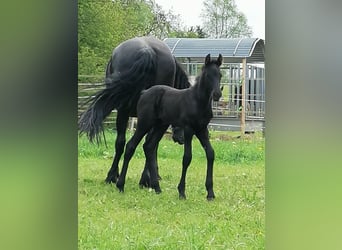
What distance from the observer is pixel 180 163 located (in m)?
1.20

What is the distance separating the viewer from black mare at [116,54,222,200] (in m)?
1.19

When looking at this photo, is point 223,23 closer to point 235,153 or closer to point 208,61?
point 208,61

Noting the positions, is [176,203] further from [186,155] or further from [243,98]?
[243,98]

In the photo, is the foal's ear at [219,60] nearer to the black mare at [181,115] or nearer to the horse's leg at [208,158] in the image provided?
the black mare at [181,115]

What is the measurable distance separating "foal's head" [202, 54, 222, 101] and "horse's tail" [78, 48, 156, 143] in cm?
14

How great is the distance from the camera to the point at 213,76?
1189 millimetres

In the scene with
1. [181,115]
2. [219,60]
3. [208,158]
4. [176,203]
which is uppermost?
[219,60]

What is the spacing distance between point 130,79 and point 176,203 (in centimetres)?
33

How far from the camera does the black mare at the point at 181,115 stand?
1.19 metres

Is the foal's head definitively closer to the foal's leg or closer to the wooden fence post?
the wooden fence post

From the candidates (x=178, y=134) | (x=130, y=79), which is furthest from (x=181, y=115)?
(x=130, y=79)
